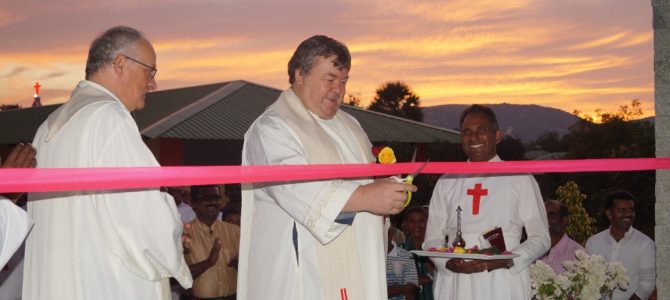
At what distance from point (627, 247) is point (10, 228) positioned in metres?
6.01

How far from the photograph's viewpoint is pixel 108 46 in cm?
396

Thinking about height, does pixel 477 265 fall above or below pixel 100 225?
below

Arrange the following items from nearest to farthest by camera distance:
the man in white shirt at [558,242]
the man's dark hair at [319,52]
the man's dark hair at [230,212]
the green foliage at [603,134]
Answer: the man's dark hair at [319,52] < the man in white shirt at [558,242] < the man's dark hair at [230,212] < the green foliage at [603,134]

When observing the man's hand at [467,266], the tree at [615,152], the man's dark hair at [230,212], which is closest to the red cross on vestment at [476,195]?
the man's hand at [467,266]

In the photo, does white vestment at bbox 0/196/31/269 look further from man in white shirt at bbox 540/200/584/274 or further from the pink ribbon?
→ man in white shirt at bbox 540/200/584/274

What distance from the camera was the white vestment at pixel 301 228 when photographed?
405cm

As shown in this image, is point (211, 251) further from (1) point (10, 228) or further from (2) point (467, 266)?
(1) point (10, 228)

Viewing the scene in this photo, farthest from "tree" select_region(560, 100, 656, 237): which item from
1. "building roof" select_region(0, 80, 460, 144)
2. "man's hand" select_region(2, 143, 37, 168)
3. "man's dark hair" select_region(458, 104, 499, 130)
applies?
"man's hand" select_region(2, 143, 37, 168)

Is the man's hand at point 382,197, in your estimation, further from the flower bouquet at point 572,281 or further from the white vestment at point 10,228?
the flower bouquet at point 572,281

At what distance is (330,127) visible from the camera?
462 centimetres

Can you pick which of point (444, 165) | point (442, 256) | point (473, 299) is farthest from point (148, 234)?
point (473, 299)

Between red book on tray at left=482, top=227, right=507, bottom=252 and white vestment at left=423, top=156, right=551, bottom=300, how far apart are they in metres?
0.12

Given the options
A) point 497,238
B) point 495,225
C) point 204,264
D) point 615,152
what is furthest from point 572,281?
point 615,152

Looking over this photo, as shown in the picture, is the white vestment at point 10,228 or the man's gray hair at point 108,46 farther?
the man's gray hair at point 108,46
